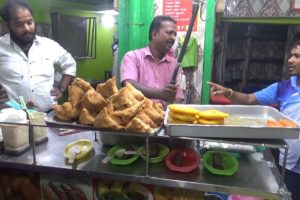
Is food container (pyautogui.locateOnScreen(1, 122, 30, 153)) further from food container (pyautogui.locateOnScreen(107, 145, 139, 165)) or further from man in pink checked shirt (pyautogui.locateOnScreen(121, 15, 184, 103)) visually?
man in pink checked shirt (pyautogui.locateOnScreen(121, 15, 184, 103))

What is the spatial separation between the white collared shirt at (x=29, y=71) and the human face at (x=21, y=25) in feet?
0.29

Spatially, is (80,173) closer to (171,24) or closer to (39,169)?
(39,169)

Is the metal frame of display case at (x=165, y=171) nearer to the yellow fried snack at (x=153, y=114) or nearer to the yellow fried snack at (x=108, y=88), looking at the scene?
the yellow fried snack at (x=153, y=114)

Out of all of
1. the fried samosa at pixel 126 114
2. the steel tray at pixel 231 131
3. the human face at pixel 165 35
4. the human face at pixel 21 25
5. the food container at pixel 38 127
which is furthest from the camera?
the human face at pixel 165 35

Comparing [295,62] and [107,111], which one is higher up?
[295,62]

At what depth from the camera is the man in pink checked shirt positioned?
6.46 ft

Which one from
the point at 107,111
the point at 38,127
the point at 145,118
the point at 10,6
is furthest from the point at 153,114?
the point at 10,6

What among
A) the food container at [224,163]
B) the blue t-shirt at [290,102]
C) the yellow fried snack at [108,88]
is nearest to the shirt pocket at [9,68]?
the yellow fried snack at [108,88]

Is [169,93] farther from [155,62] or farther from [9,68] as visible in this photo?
[9,68]

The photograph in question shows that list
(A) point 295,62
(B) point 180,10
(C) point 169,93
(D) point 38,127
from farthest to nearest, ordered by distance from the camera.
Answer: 1. (B) point 180,10
2. (C) point 169,93
3. (A) point 295,62
4. (D) point 38,127

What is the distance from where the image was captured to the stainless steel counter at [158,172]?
93cm

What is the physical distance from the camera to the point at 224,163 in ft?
3.55

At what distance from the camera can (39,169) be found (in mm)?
1088

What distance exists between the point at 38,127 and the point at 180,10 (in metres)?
1.78
